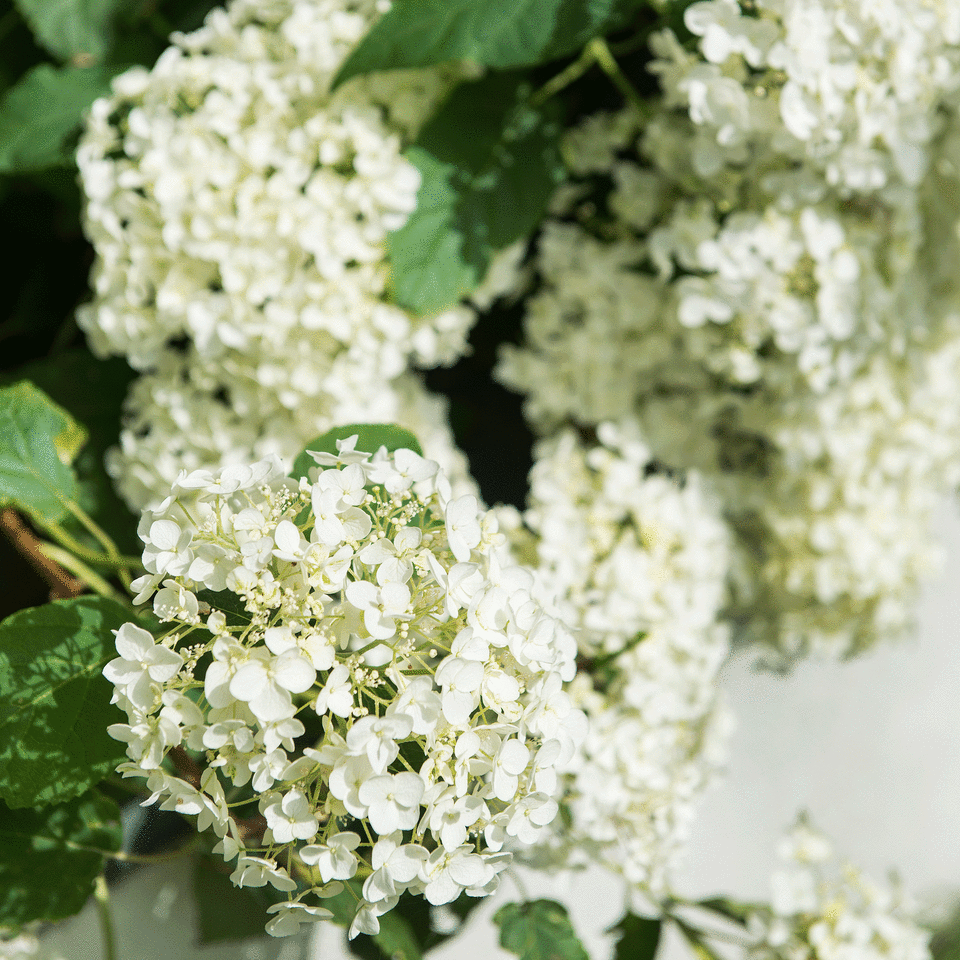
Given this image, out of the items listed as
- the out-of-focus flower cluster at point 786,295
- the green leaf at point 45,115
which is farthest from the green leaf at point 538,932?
the green leaf at point 45,115

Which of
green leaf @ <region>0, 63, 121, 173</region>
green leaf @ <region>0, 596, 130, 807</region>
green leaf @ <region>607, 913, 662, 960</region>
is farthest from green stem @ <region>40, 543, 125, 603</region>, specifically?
green leaf @ <region>607, 913, 662, 960</region>

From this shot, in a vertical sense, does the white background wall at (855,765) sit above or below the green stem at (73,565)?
below

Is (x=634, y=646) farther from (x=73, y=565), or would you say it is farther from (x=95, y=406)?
(x=95, y=406)

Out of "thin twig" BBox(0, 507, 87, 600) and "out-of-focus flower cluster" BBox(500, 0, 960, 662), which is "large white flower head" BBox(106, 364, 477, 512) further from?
"out-of-focus flower cluster" BBox(500, 0, 960, 662)

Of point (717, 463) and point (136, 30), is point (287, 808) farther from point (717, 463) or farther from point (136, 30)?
point (136, 30)

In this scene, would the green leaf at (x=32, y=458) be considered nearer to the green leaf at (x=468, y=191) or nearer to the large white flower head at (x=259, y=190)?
the large white flower head at (x=259, y=190)

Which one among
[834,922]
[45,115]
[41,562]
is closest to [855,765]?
[834,922]
